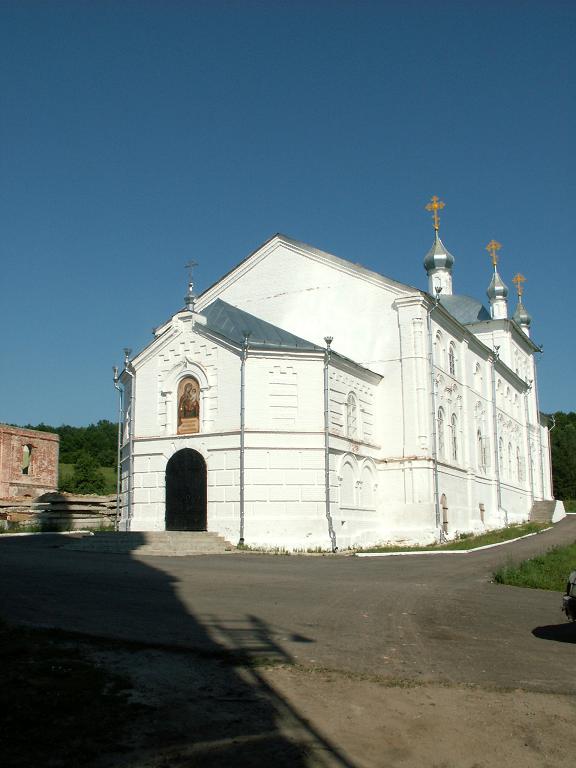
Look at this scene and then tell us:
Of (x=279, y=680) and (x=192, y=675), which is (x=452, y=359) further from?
(x=192, y=675)

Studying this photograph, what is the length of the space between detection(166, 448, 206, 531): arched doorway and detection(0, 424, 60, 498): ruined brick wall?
67.8ft

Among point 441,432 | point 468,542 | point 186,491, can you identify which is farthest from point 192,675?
point 441,432

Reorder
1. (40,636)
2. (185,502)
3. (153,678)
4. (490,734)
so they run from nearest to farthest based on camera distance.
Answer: (490,734) → (153,678) → (40,636) → (185,502)

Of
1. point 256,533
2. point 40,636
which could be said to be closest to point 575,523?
point 256,533

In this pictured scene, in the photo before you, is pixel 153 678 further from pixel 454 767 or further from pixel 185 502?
pixel 185 502

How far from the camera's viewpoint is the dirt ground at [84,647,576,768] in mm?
4777

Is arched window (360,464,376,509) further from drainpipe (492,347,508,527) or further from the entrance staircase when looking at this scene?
drainpipe (492,347,508,527)

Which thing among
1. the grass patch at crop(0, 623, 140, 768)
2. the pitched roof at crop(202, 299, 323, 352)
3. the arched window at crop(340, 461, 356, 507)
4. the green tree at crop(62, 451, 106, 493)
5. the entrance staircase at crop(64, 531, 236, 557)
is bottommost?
the grass patch at crop(0, 623, 140, 768)

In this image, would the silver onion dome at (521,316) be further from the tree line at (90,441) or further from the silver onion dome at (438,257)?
the tree line at (90,441)

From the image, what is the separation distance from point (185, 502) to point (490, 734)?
2202 centimetres

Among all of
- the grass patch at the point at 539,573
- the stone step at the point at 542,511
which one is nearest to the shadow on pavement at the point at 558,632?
the grass patch at the point at 539,573

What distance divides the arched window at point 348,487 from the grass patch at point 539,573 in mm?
8448

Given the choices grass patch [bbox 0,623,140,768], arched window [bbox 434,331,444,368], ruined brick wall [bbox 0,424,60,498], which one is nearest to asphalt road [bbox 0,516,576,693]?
grass patch [bbox 0,623,140,768]

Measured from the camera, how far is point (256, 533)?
2509cm
